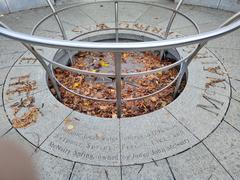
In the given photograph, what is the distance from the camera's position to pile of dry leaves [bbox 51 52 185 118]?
3.92 meters

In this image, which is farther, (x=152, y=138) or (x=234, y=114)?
(x=234, y=114)

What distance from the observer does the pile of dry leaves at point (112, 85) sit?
3.92 m

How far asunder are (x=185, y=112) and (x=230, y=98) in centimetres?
74

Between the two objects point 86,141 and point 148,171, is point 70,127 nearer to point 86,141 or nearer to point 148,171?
point 86,141

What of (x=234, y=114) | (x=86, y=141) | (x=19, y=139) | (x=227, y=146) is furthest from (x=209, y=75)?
(x=19, y=139)

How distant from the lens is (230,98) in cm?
360

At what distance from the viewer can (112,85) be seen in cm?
437

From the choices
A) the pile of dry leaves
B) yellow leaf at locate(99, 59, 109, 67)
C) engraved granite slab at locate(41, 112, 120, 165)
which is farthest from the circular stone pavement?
yellow leaf at locate(99, 59, 109, 67)

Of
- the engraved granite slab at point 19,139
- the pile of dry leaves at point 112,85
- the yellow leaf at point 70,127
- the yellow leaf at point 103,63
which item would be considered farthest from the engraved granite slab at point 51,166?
the yellow leaf at point 103,63

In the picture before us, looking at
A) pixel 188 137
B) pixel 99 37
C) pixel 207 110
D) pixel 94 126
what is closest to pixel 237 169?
pixel 188 137

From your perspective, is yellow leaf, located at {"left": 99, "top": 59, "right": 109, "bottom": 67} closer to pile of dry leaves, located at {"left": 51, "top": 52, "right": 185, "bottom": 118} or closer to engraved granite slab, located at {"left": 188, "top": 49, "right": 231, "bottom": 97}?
pile of dry leaves, located at {"left": 51, "top": 52, "right": 185, "bottom": 118}

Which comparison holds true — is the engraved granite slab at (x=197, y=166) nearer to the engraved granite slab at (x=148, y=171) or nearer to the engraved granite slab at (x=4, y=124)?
the engraved granite slab at (x=148, y=171)

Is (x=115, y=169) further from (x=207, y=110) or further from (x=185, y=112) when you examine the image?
(x=207, y=110)

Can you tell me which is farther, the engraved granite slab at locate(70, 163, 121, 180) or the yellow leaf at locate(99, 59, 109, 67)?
the yellow leaf at locate(99, 59, 109, 67)
